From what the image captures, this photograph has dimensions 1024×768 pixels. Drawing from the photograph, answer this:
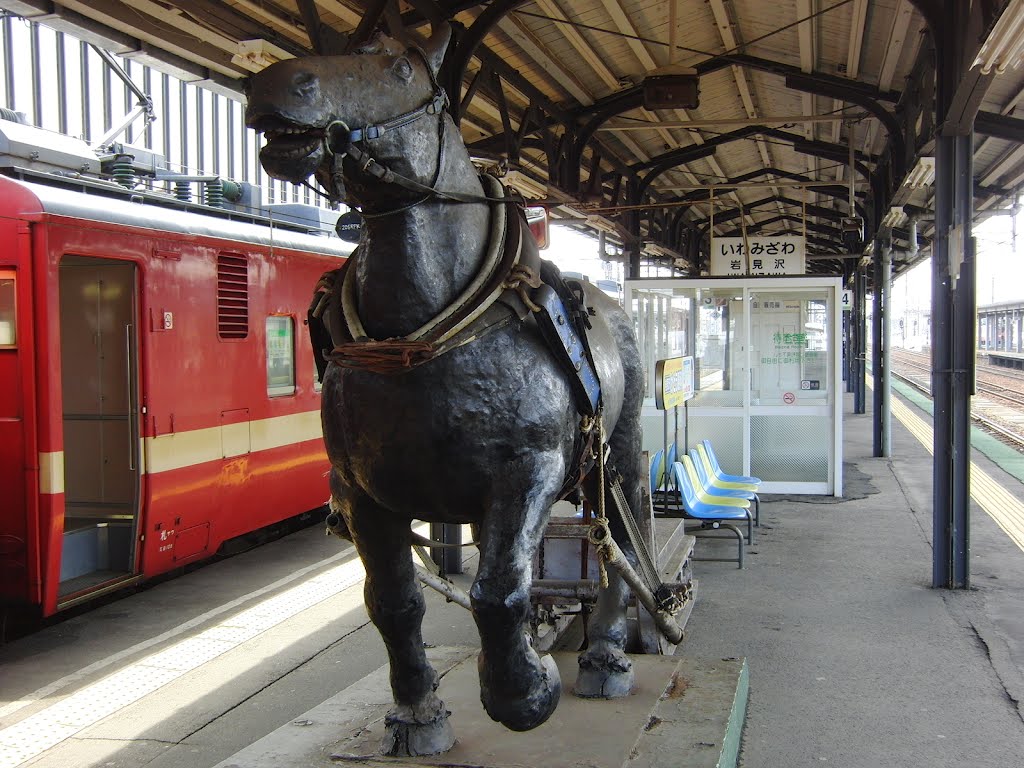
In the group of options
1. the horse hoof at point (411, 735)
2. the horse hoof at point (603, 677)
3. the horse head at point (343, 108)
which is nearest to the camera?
the horse head at point (343, 108)

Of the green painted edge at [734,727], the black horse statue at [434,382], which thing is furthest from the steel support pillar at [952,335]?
the black horse statue at [434,382]

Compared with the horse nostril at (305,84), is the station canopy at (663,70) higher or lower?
higher

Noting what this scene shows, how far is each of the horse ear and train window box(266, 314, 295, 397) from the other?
18.8 ft

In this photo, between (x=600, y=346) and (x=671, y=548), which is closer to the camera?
(x=600, y=346)

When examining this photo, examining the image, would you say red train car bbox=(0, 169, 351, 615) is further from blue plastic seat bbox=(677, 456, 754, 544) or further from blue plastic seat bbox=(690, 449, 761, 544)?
blue plastic seat bbox=(690, 449, 761, 544)

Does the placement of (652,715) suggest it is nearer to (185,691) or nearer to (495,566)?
(495,566)

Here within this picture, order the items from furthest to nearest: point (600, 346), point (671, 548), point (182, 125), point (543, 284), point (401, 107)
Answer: point (182, 125) → point (671, 548) → point (600, 346) → point (543, 284) → point (401, 107)

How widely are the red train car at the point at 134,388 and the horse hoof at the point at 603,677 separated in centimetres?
356

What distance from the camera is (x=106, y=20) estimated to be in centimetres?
639

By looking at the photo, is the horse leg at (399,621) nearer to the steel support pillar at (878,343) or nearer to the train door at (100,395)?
the train door at (100,395)

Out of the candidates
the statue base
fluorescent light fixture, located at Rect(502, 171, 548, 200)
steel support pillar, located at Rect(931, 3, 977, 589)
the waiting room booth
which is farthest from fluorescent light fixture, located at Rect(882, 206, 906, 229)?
the statue base

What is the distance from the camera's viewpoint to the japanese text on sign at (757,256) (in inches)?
485

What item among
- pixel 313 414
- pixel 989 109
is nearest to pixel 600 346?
pixel 313 414

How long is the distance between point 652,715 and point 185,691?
9.01 feet
